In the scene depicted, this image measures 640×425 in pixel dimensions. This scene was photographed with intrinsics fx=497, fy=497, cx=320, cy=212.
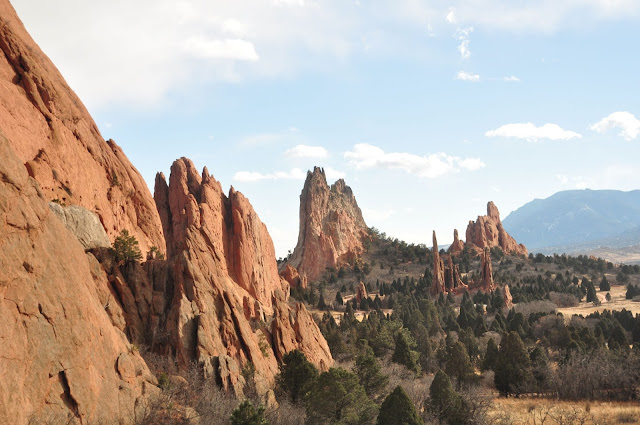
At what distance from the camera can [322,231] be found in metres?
154

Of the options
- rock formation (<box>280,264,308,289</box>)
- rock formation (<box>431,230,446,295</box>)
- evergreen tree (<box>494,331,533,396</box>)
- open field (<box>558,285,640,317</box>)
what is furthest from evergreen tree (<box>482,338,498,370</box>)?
rock formation (<box>431,230,446,295</box>)

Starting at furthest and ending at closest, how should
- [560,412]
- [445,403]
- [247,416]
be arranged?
[560,412], [445,403], [247,416]

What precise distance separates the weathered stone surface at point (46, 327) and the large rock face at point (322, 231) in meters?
123

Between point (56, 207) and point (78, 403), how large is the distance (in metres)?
16.2

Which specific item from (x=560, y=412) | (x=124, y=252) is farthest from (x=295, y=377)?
(x=560, y=412)

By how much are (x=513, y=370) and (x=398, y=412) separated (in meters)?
26.4

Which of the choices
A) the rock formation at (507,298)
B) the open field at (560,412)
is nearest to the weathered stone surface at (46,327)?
the open field at (560,412)

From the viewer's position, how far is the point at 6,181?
1752 centimetres

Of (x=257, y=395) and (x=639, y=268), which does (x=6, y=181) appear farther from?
(x=639, y=268)

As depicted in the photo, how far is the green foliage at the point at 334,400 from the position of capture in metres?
28.9

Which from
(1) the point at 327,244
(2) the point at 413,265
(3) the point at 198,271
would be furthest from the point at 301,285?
(3) the point at 198,271

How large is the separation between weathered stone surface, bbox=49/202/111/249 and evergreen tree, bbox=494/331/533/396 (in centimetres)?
3941

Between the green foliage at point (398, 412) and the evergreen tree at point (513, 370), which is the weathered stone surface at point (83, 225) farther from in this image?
the evergreen tree at point (513, 370)

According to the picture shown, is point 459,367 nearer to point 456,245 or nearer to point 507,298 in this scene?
point 507,298
